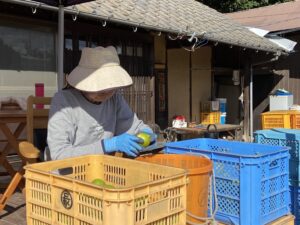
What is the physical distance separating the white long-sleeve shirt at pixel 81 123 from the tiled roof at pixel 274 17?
29.9ft

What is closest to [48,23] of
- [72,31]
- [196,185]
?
[72,31]

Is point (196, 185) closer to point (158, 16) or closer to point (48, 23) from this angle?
point (48, 23)

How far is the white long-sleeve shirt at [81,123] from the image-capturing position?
7.76 ft

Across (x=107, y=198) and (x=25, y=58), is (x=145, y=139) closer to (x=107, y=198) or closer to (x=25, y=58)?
(x=107, y=198)

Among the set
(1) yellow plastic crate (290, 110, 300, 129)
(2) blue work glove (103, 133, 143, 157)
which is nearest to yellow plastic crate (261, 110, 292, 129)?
(1) yellow plastic crate (290, 110, 300, 129)

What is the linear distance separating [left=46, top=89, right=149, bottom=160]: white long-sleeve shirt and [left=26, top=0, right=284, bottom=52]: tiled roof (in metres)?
2.63

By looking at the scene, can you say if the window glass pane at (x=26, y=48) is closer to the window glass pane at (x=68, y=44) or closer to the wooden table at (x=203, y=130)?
the window glass pane at (x=68, y=44)

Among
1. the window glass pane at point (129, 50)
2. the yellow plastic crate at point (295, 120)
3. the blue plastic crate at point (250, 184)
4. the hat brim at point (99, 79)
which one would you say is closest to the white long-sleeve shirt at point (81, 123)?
the hat brim at point (99, 79)

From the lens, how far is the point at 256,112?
12.5m

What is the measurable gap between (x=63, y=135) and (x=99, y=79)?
0.40 meters

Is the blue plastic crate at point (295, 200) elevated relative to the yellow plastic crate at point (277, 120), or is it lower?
lower

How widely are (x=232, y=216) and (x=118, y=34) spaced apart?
490 centimetres

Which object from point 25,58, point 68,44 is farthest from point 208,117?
point 25,58

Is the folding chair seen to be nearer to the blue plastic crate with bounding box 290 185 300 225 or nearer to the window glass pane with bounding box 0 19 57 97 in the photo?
the window glass pane with bounding box 0 19 57 97
